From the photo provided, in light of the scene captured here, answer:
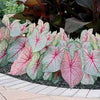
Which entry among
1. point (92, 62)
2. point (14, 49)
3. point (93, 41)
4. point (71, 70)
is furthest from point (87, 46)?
point (14, 49)

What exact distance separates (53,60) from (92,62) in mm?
336

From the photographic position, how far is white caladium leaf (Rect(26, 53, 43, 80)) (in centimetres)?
295

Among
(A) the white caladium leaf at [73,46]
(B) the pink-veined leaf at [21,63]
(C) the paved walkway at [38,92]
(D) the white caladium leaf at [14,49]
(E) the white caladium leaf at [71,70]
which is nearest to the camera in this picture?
(C) the paved walkway at [38,92]

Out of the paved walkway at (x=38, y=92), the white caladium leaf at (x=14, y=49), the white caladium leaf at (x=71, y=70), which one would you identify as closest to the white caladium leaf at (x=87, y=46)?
the white caladium leaf at (x=71, y=70)

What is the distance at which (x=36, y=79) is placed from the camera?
297cm

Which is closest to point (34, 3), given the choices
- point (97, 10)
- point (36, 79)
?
point (97, 10)

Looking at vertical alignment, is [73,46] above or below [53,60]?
above

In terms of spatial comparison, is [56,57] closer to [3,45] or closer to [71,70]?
[71,70]

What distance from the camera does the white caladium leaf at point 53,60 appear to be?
284 cm

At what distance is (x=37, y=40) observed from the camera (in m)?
3.06

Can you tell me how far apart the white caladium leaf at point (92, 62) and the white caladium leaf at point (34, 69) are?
431 mm

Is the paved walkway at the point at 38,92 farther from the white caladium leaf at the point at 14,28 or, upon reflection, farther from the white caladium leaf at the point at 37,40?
the white caladium leaf at the point at 14,28

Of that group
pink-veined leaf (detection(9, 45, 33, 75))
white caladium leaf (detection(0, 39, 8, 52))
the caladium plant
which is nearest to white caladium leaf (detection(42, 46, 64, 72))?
the caladium plant

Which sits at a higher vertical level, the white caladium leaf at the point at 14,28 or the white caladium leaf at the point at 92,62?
the white caladium leaf at the point at 14,28
